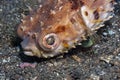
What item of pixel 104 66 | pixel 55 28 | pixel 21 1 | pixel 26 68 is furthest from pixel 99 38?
pixel 21 1

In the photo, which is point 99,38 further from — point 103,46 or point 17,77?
point 17,77

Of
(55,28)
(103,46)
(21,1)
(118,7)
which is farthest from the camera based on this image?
(21,1)

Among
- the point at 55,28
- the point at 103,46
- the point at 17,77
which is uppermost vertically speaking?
the point at 55,28

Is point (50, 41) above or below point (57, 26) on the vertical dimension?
below

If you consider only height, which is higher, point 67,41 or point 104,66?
point 67,41

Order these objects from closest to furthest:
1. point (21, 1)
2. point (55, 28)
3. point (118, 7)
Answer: point (55, 28) < point (118, 7) < point (21, 1)
